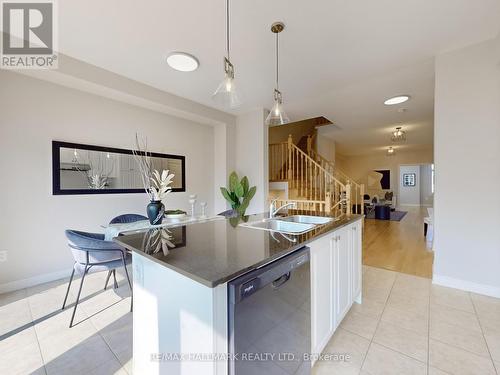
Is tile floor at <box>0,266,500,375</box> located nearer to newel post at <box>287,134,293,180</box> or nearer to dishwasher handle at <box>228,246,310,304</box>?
dishwasher handle at <box>228,246,310,304</box>

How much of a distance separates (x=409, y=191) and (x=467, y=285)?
1016 centimetres

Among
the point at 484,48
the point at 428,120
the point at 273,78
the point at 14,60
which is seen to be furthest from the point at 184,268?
the point at 428,120

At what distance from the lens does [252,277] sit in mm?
868

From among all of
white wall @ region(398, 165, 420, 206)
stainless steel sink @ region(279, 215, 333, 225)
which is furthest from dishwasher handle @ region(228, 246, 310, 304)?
white wall @ region(398, 165, 420, 206)

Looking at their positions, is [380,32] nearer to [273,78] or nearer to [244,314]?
[273,78]

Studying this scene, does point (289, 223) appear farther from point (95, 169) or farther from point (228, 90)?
point (95, 169)

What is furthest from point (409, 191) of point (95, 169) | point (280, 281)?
point (95, 169)

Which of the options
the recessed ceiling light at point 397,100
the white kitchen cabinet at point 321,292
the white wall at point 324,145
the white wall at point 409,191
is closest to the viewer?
the white kitchen cabinet at point 321,292

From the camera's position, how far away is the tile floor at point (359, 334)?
1388 mm

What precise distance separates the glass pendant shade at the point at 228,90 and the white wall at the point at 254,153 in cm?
226

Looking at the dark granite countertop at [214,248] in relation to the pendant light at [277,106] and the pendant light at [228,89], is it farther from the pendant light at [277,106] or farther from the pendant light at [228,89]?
the pendant light at [277,106]

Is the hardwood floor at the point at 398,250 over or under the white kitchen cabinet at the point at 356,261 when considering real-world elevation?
under

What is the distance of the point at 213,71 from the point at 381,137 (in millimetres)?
5913

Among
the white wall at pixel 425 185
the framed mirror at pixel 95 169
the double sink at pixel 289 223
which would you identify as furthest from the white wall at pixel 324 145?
the white wall at pixel 425 185
